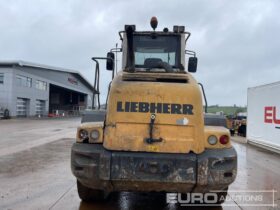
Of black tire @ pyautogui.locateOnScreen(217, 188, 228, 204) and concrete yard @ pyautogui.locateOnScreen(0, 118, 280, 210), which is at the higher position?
black tire @ pyautogui.locateOnScreen(217, 188, 228, 204)

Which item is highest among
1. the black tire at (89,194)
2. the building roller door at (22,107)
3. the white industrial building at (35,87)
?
the white industrial building at (35,87)

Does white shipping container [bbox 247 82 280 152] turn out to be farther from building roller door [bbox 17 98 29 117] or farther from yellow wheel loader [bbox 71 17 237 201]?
building roller door [bbox 17 98 29 117]

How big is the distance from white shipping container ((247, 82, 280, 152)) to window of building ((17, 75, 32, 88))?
36.1 metres

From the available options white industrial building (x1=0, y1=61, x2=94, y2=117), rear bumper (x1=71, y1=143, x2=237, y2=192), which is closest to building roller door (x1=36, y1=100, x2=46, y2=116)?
white industrial building (x1=0, y1=61, x2=94, y2=117)

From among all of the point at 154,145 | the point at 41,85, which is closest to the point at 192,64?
the point at 154,145

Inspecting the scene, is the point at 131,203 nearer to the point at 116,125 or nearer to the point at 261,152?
the point at 116,125

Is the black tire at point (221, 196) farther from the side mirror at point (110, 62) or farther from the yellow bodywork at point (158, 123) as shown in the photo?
the side mirror at point (110, 62)

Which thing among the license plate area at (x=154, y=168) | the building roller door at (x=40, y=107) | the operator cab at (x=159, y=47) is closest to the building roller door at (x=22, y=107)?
the building roller door at (x=40, y=107)

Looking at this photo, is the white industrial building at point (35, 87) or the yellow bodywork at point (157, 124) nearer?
the yellow bodywork at point (157, 124)

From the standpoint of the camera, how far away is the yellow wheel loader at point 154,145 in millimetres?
5004

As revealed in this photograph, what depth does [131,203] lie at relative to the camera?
6.55m

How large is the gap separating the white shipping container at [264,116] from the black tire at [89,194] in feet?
32.4

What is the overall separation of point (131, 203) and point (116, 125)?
1.95m

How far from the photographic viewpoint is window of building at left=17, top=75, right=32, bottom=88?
158 ft
